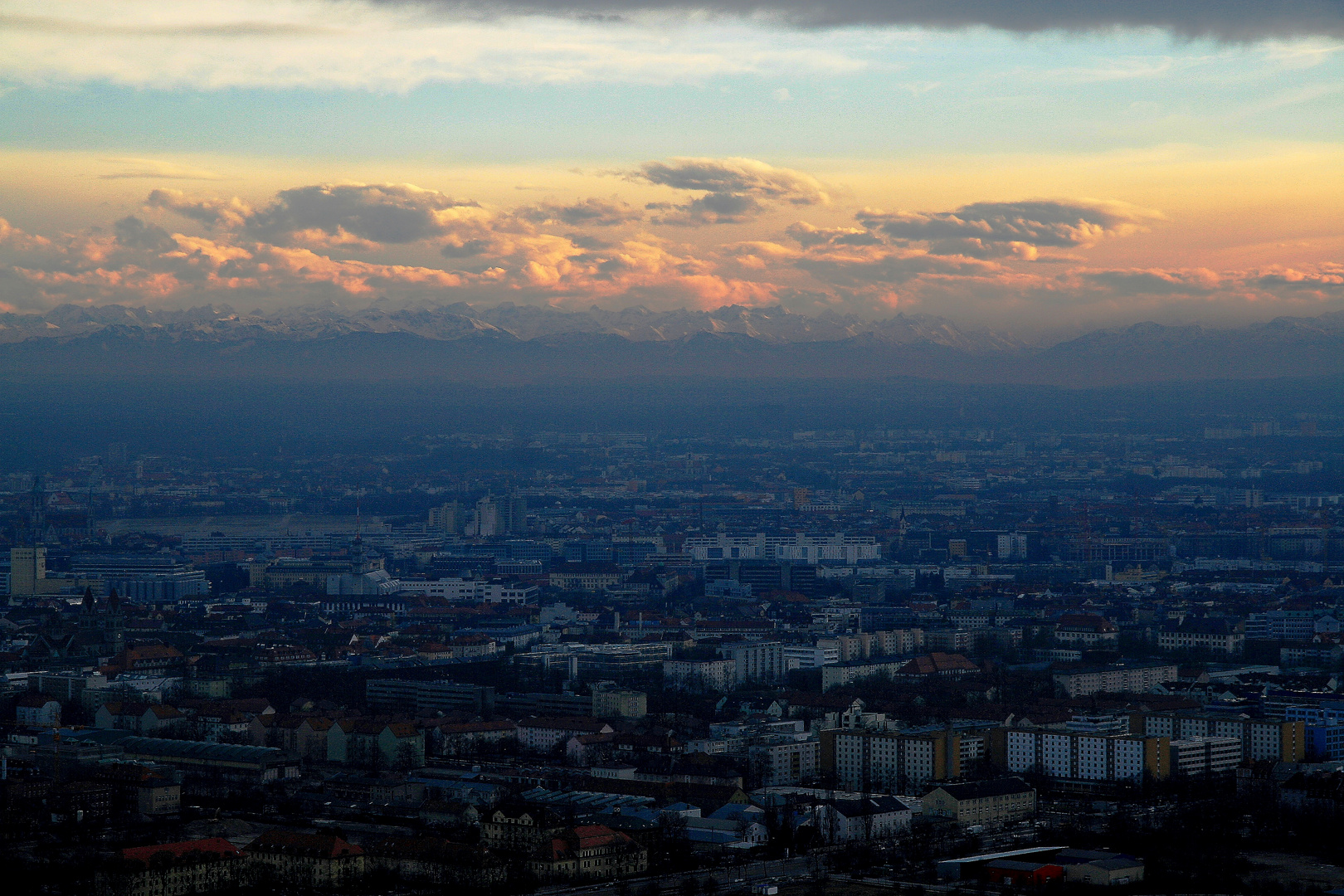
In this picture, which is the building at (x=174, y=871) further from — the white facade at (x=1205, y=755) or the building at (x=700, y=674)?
the building at (x=700, y=674)

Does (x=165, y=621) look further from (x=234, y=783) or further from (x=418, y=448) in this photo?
(x=418, y=448)

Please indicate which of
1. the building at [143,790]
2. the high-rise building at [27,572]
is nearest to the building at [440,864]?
the building at [143,790]

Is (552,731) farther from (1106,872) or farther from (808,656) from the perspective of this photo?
(1106,872)

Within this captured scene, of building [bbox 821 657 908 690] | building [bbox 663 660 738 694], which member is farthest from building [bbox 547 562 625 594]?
building [bbox 821 657 908 690]

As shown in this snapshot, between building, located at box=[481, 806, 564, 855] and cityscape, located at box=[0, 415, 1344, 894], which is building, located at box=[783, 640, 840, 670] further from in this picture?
building, located at box=[481, 806, 564, 855]

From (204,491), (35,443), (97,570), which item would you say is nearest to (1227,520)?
(97,570)

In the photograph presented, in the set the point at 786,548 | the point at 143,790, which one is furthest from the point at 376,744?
the point at 786,548
